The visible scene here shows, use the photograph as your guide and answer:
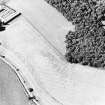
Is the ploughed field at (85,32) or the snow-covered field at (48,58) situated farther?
the ploughed field at (85,32)

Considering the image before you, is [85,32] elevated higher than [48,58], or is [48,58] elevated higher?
[85,32]

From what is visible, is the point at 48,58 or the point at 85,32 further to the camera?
the point at 85,32

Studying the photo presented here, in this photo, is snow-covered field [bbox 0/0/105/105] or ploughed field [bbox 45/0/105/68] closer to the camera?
snow-covered field [bbox 0/0/105/105]

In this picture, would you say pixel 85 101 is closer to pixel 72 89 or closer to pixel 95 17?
pixel 72 89
